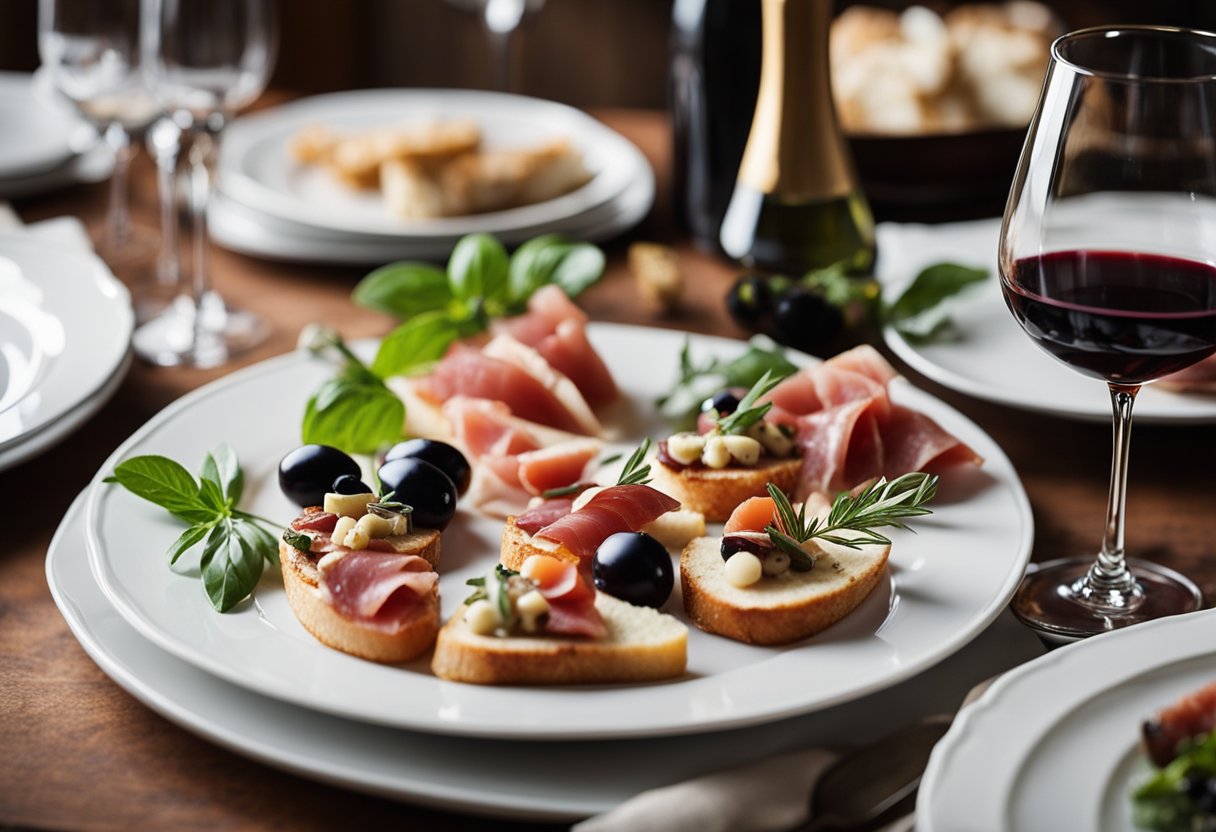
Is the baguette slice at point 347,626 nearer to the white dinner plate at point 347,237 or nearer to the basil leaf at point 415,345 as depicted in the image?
the basil leaf at point 415,345

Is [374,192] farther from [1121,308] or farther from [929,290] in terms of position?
[1121,308]

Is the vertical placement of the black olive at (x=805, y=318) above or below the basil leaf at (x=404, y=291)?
above

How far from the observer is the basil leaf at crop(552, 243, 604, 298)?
1919mm

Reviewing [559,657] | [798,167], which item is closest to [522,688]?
[559,657]

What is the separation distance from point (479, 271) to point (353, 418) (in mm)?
416

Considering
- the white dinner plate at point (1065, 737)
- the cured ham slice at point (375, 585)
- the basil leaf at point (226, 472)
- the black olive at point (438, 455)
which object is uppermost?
the white dinner plate at point (1065, 737)

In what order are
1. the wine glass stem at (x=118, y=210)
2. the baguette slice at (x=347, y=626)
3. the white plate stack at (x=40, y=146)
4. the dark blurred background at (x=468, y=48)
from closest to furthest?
the baguette slice at (x=347, y=626) < the wine glass stem at (x=118, y=210) < the white plate stack at (x=40, y=146) < the dark blurred background at (x=468, y=48)

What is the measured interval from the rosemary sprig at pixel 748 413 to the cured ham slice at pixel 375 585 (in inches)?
16.7

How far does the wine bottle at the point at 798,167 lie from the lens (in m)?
2.09

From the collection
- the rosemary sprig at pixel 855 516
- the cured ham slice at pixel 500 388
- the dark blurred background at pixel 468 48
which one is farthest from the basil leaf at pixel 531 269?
the dark blurred background at pixel 468 48

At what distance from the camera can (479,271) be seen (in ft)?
6.25

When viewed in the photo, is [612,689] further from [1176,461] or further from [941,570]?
[1176,461]

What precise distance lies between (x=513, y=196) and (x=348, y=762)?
61.2 inches

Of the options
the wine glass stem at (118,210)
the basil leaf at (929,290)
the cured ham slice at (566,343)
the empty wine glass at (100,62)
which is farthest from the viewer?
the wine glass stem at (118,210)
